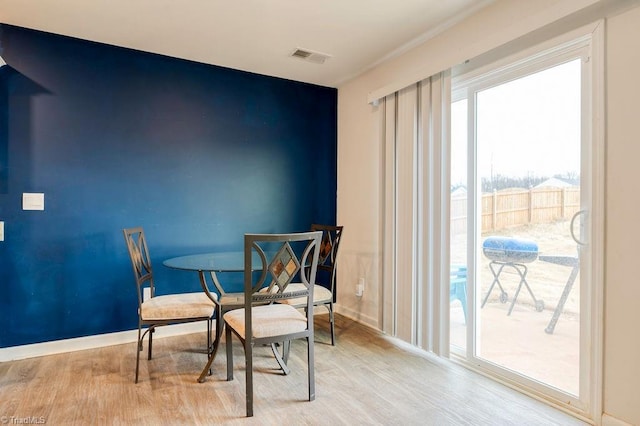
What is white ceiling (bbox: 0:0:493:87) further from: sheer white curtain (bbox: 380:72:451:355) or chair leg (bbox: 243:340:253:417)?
chair leg (bbox: 243:340:253:417)

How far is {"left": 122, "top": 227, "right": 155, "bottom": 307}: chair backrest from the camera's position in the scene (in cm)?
248

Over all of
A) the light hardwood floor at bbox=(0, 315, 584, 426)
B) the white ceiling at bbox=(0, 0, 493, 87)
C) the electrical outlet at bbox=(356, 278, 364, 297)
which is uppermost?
the white ceiling at bbox=(0, 0, 493, 87)

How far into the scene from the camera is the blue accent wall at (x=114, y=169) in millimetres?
2811

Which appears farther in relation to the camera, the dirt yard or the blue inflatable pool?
the blue inflatable pool

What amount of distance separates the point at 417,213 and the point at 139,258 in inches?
84.1

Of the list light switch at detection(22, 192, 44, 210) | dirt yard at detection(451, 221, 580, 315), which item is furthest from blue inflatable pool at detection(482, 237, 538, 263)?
light switch at detection(22, 192, 44, 210)

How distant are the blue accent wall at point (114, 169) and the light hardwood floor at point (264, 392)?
1.72 ft

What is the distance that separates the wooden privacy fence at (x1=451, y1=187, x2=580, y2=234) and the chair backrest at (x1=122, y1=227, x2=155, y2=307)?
2.31 metres

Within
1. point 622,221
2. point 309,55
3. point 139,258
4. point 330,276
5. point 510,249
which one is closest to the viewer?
point 622,221

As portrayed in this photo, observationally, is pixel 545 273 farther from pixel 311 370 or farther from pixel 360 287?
pixel 360 287

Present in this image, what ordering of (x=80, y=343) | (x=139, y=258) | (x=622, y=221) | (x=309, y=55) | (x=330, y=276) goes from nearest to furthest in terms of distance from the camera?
(x=622, y=221), (x=139, y=258), (x=80, y=343), (x=309, y=55), (x=330, y=276)

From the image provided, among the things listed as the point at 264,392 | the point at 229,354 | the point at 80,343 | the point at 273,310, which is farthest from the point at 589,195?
the point at 80,343

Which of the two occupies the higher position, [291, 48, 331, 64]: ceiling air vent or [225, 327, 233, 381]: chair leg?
[291, 48, 331, 64]: ceiling air vent

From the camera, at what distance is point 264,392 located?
7.51 ft
